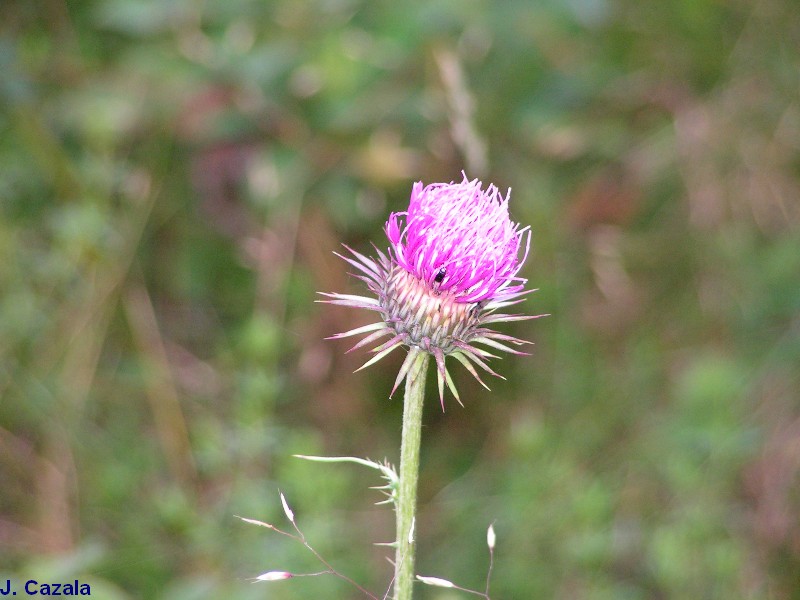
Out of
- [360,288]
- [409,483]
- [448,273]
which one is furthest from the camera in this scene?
[360,288]

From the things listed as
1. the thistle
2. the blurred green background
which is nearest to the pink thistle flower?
the thistle

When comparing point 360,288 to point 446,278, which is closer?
point 446,278

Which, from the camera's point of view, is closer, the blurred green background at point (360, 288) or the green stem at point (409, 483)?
the green stem at point (409, 483)

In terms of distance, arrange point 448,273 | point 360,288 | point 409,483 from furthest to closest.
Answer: point 360,288, point 448,273, point 409,483

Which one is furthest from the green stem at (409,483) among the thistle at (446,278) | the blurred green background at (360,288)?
the blurred green background at (360,288)

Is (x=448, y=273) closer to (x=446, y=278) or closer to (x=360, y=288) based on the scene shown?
(x=446, y=278)

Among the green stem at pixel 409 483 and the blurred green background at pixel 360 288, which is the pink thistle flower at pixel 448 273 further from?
the blurred green background at pixel 360 288

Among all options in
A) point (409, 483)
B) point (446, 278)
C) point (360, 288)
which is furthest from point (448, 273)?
point (360, 288)
